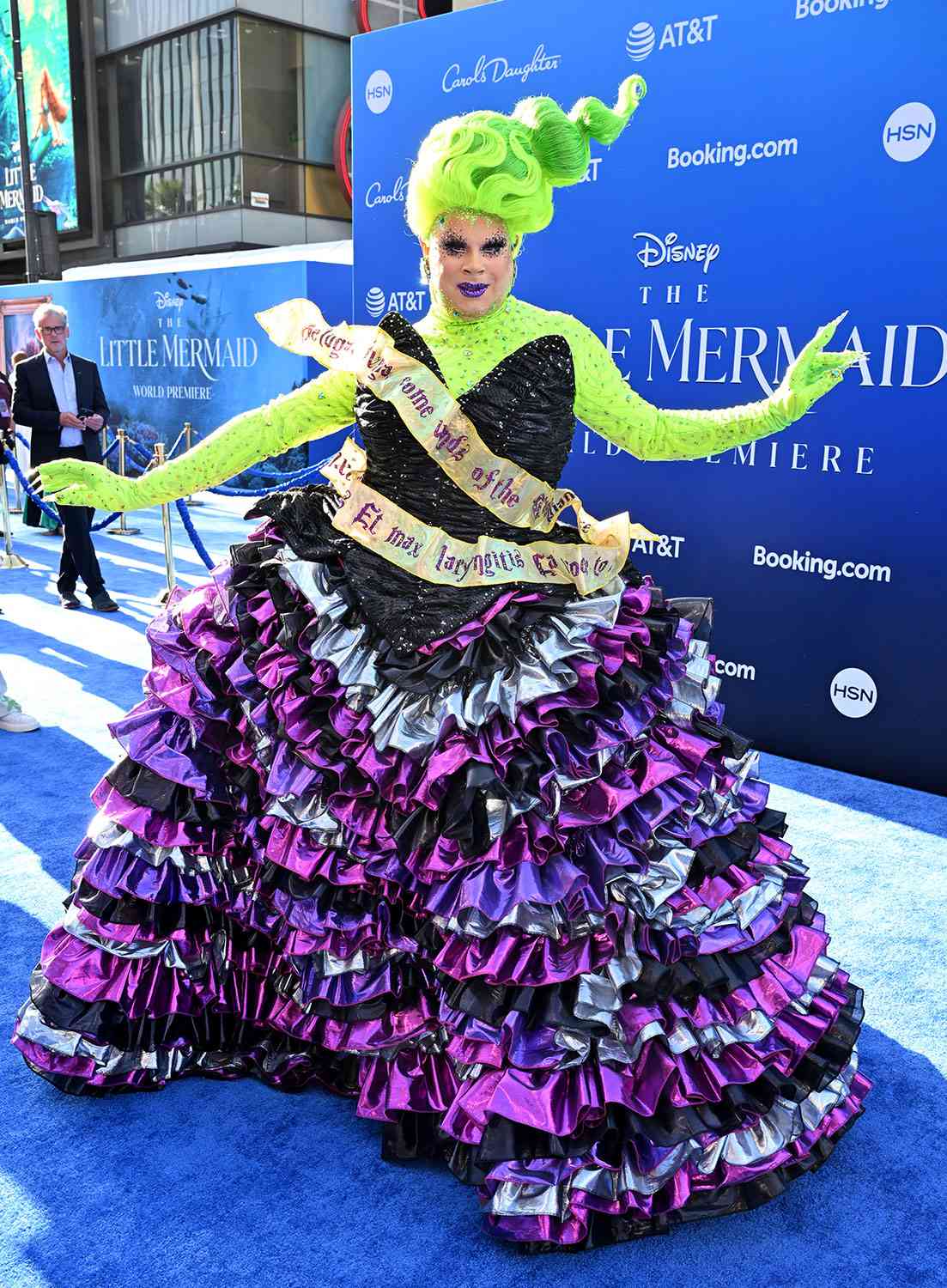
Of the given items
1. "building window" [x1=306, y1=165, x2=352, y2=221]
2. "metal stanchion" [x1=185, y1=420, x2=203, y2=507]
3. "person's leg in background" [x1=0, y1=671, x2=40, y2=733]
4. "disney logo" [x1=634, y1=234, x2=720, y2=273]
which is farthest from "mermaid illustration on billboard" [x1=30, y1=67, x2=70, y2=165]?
"disney logo" [x1=634, y1=234, x2=720, y2=273]

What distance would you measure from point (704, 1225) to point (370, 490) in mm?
1500

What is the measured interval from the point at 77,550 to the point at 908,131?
495cm

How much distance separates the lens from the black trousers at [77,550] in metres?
6.45

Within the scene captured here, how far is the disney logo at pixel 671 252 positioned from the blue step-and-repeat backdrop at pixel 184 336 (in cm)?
520

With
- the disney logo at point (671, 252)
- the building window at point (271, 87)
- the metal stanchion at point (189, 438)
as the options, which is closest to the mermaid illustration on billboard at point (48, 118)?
the building window at point (271, 87)

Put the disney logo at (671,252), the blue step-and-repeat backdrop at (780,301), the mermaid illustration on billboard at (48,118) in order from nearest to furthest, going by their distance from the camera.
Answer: the blue step-and-repeat backdrop at (780,301), the disney logo at (671,252), the mermaid illustration on billboard at (48,118)

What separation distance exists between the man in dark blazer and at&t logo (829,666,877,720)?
4.36 meters

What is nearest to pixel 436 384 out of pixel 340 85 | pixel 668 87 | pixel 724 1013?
pixel 724 1013

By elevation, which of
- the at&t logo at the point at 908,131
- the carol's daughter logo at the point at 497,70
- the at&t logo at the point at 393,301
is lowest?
the at&t logo at the point at 393,301

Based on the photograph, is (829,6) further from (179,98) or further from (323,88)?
(179,98)

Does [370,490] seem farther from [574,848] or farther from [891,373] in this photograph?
[891,373]

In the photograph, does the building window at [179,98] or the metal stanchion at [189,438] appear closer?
the metal stanchion at [189,438]

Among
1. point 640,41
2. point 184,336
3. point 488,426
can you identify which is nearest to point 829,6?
point 640,41

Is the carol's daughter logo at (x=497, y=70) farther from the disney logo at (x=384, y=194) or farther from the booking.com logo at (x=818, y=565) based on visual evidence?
the booking.com logo at (x=818, y=565)
